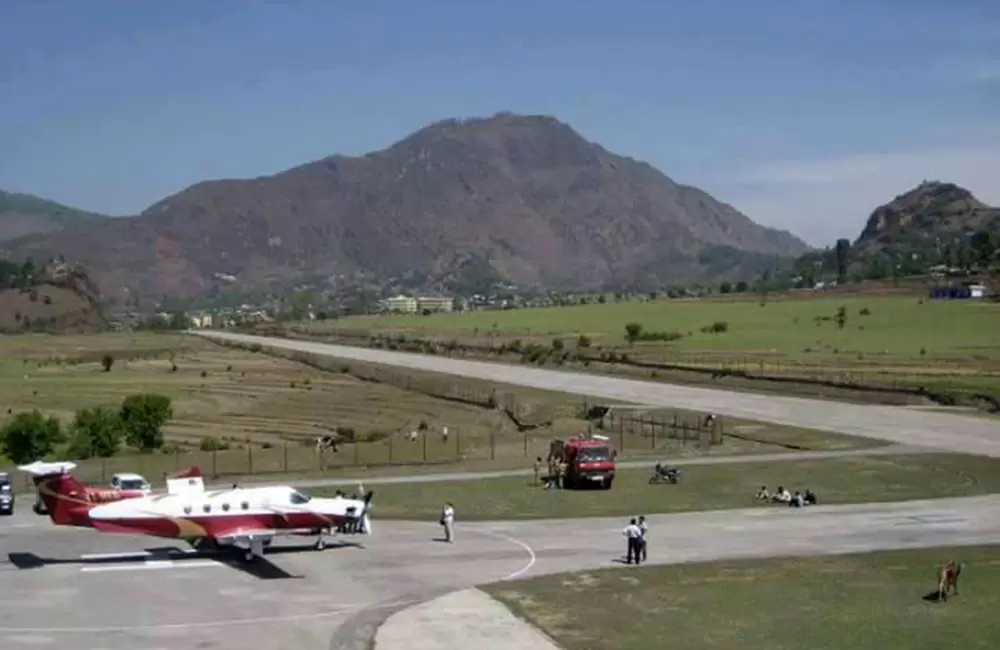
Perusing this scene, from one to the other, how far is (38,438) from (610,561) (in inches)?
1778

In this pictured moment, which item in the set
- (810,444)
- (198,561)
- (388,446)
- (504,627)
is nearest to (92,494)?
(198,561)

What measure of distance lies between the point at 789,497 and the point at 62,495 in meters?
27.7

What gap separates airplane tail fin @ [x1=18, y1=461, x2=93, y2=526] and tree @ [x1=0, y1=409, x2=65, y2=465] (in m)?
34.5

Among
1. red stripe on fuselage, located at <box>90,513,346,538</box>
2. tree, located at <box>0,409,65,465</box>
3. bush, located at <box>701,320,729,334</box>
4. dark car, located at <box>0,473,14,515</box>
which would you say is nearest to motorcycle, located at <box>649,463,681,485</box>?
red stripe on fuselage, located at <box>90,513,346,538</box>

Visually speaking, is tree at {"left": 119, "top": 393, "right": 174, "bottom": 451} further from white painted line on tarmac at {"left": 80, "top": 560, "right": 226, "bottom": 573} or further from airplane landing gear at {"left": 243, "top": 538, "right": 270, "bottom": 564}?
airplane landing gear at {"left": 243, "top": 538, "right": 270, "bottom": 564}

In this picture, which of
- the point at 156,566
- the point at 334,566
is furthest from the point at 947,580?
the point at 156,566

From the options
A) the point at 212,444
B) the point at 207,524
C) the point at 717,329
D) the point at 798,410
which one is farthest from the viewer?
the point at 717,329

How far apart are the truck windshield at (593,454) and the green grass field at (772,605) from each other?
1566 centimetres

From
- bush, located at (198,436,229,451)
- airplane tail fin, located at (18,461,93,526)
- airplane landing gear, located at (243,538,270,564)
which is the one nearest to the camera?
airplane tail fin, located at (18,461,93,526)

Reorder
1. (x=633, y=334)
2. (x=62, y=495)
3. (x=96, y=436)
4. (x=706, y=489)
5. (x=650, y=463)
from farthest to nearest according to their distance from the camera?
(x=633, y=334) < (x=96, y=436) < (x=650, y=463) < (x=706, y=489) < (x=62, y=495)

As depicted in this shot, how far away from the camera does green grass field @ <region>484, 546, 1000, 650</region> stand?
1191 inches

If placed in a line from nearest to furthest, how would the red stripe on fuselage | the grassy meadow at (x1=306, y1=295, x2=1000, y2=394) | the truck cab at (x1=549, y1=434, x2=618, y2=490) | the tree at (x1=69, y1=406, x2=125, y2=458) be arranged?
the red stripe on fuselage
the truck cab at (x1=549, y1=434, x2=618, y2=490)
the tree at (x1=69, y1=406, x2=125, y2=458)
the grassy meadow at (x1=306, y1=295, x2=1000, y2=394)

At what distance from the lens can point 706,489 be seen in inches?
2189

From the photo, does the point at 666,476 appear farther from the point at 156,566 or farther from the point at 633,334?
the point at 633,334
